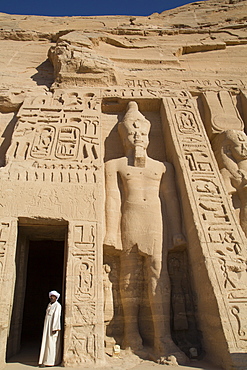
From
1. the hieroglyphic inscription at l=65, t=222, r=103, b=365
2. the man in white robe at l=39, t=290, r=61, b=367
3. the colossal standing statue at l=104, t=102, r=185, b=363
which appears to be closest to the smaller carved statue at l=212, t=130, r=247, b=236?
the colossal standing statue at l=104, t=102, r=185, b=363

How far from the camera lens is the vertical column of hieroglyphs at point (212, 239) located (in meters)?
3.88

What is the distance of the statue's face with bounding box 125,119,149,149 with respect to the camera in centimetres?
580

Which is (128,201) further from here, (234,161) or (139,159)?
(234,161)

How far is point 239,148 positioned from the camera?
5961mm

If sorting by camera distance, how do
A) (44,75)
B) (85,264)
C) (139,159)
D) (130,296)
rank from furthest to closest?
(44,75) < (139,159) < (130,296) < (85,264)

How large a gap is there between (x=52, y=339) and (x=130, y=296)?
50.1 inches

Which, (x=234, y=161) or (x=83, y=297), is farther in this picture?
(x=234, y=161)

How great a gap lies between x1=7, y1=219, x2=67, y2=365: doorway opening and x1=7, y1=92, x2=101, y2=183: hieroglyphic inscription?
89 cm

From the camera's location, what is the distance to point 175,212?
204 inches

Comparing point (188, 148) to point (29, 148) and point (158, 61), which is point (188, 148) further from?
point (158, 61)

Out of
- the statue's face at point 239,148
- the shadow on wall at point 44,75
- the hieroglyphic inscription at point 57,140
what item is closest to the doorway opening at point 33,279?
the hieroglyphic inscription at point 57,140

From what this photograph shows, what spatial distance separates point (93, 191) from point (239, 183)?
9.01 feet

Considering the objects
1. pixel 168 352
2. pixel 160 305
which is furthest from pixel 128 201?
pixel 168 352

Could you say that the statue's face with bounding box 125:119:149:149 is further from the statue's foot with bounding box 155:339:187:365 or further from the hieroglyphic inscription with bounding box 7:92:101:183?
the statue's foot with bounding box 155:339:187:365
